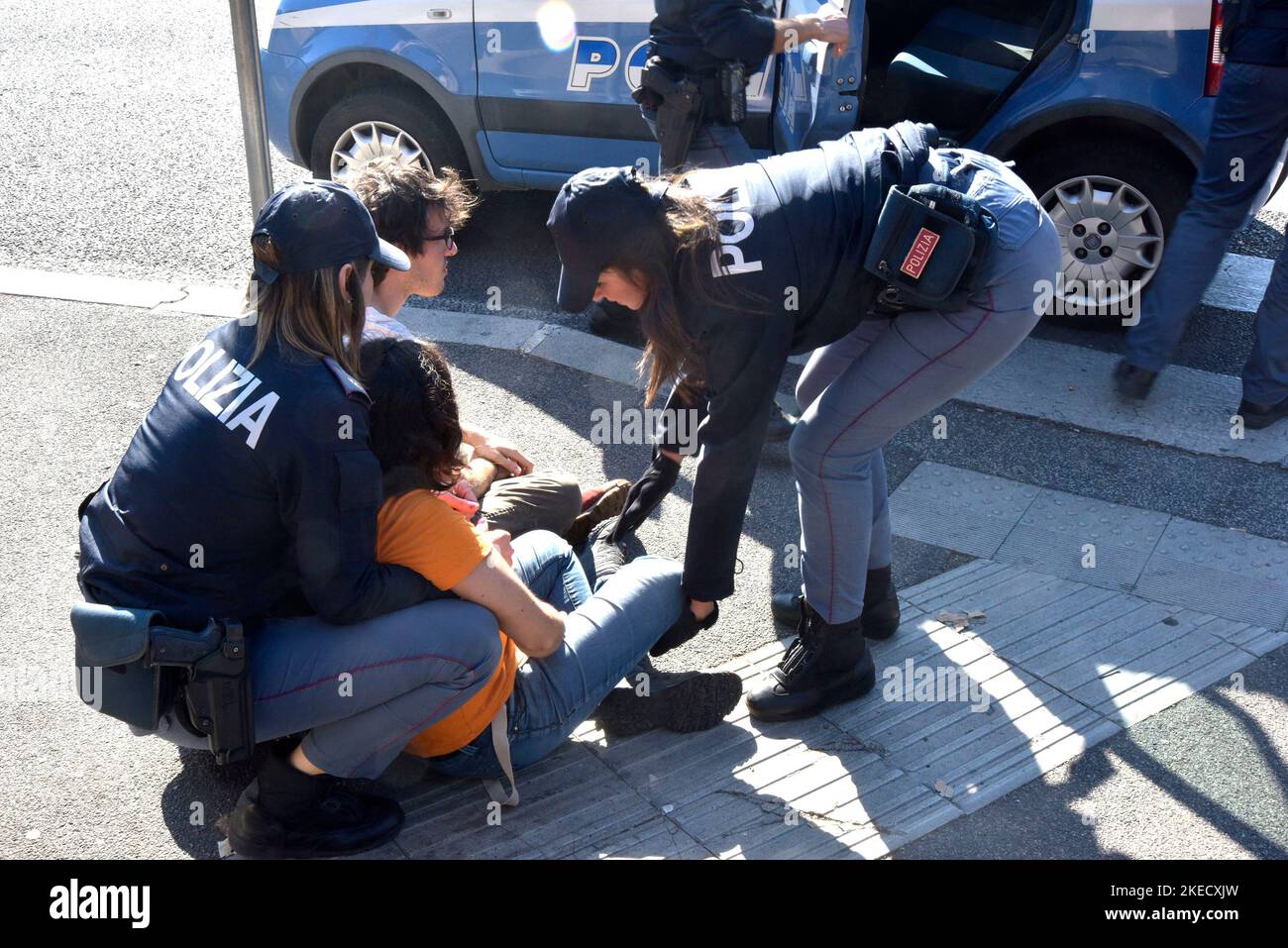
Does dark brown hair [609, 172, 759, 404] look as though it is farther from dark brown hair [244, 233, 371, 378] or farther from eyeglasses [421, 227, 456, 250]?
eyeglasses [421, 227, 456, 250]

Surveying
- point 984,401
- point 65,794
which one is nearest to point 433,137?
point 984,401

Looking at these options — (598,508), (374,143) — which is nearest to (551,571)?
(598,508)

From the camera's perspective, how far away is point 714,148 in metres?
4.66

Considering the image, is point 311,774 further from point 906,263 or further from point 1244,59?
point 1244,59

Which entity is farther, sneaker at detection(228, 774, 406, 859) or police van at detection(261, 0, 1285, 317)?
police van at detection(261, 0, 1285, 317)

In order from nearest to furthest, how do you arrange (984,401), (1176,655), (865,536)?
(865,536) < (1176,655) < (984,401)

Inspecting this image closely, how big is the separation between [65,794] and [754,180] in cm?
220

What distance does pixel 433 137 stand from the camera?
5.96 metres

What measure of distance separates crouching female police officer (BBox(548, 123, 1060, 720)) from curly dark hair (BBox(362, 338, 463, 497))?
0.36 m

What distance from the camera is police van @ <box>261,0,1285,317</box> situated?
16.7 ft

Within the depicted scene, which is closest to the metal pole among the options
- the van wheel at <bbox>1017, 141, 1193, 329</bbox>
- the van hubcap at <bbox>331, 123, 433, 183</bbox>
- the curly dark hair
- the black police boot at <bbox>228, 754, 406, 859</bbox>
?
the curly dark hair

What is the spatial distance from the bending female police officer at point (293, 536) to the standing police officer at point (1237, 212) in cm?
322

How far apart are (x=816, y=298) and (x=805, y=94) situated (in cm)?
257

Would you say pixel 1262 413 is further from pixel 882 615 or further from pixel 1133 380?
pixel 882 615
